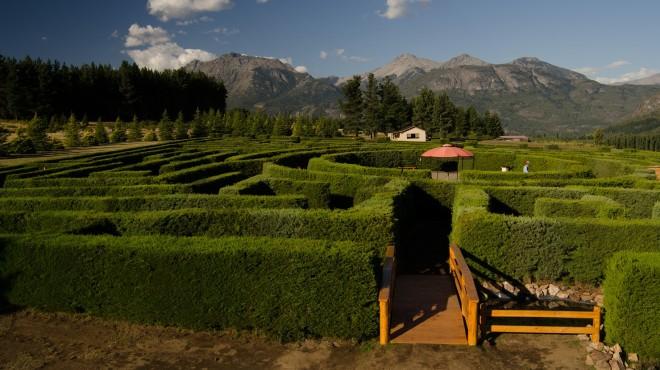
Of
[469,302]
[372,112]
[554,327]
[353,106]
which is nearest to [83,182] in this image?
[469,302]

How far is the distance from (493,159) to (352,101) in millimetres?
54036

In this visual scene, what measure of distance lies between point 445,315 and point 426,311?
17.1 inches

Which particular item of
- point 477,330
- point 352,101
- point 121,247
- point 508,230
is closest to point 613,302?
point 477,330

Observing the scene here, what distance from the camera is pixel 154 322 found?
9.30 metres

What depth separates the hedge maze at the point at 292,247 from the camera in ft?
28.4

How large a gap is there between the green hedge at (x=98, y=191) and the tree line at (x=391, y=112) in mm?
73212

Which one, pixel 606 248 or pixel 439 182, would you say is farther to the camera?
pixel 439 182

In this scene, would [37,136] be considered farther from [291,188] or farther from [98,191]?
[291,188]

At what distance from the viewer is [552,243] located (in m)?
11.8

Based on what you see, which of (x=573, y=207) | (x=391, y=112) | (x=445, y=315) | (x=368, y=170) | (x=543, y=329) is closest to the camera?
(x=543, y=329)

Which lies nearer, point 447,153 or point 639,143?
point 447,153

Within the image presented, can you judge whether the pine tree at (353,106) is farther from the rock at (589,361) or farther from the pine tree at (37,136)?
the rock at (589,361)

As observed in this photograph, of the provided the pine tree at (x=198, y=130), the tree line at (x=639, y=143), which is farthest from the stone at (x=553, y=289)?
the tree line at (x=639, y=143)

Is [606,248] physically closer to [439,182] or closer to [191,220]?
[439,182]
